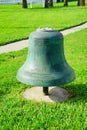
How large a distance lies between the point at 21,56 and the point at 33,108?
4271 mm

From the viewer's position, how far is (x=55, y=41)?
558 cm

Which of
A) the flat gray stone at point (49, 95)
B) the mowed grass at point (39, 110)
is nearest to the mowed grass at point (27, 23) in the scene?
the mowed grass at point (39, 110)

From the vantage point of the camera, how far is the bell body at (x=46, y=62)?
219 inches

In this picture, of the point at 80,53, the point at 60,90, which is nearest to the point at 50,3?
the point at 80,53

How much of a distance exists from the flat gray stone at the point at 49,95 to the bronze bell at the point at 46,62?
41cm

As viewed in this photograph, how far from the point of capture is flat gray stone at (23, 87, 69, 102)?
5.93 m

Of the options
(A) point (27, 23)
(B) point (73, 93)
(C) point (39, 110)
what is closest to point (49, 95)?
(B) point (73, 93)

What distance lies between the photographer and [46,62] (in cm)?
569

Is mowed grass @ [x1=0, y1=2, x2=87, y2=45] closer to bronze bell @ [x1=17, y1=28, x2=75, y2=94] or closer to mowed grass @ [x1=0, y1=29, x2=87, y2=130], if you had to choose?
mowed grass @ [x1=0, y1=29, x2=87, y2=130]

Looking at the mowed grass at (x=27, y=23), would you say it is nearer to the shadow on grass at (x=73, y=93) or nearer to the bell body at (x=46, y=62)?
the shadow on grass at (x=73, y=93)

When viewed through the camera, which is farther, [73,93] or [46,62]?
[73,93]

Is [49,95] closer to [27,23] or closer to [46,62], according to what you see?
[46,62]

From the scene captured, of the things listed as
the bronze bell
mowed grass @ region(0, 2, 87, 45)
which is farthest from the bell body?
mowed grass @ region(0, 2, 87, 45)

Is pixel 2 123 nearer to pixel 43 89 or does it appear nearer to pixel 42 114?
pixel 42 114
